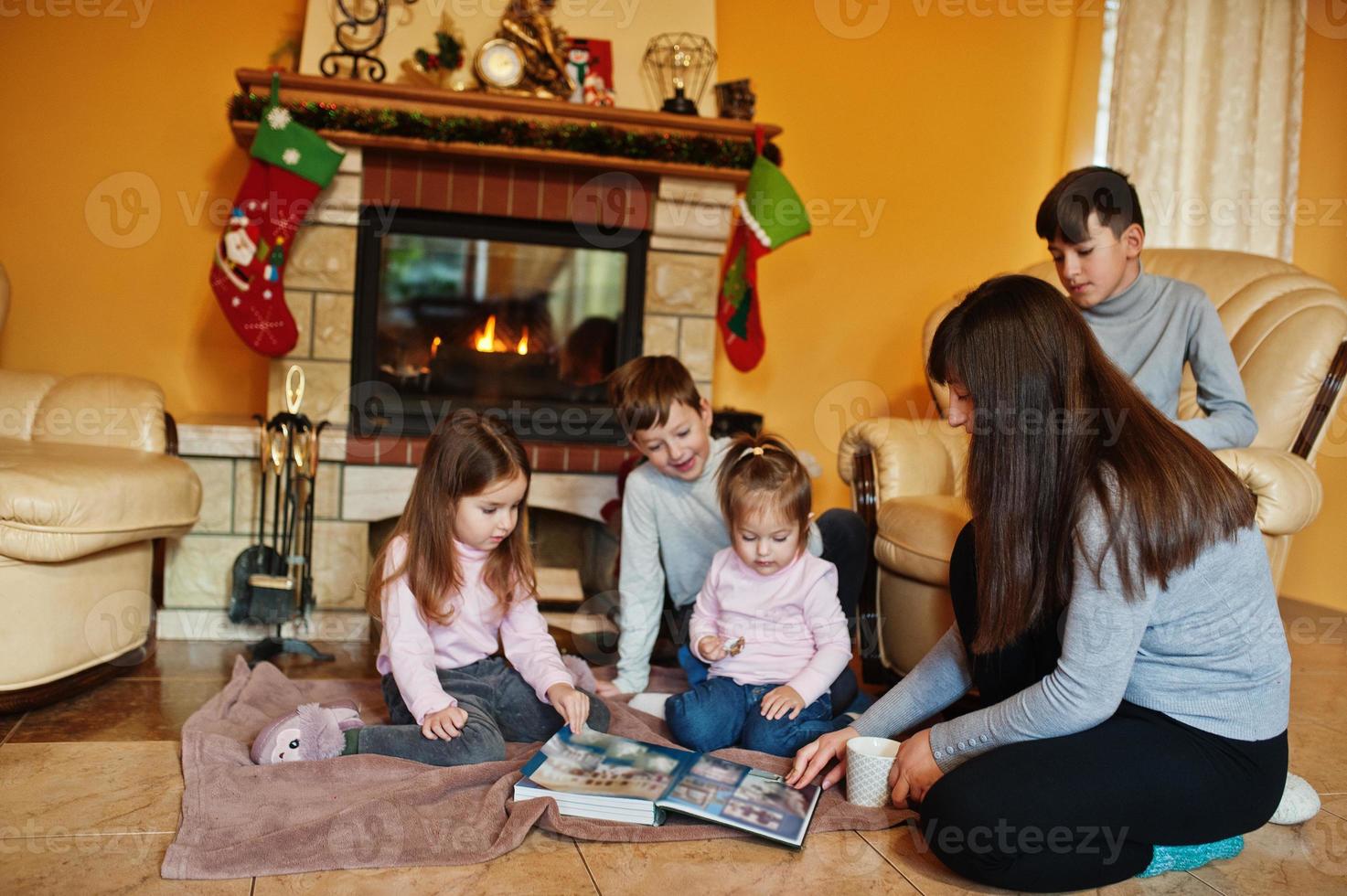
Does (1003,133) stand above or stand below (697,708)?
above

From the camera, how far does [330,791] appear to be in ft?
5.38

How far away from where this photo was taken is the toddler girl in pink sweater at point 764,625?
6.21 ft

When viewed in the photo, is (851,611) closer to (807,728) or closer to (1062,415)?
(807,728)

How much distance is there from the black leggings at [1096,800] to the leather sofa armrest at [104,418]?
184 centimetres

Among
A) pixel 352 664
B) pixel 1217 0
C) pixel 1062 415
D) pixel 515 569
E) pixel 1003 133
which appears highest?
pixel 1217 0


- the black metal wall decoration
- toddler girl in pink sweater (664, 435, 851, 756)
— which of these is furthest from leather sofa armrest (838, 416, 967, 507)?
the black metal wall decoration

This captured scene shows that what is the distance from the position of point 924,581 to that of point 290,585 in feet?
4.57

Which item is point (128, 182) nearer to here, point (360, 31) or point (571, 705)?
point (360, 31)

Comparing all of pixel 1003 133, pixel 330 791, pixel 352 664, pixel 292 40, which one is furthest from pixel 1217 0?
pixel 330 791

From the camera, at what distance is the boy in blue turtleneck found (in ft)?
7.08

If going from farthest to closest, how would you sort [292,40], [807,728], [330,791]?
[292,40], [807,728], [330,791]

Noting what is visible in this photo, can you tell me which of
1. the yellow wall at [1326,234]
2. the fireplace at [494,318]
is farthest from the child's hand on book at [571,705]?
the yellow wall at [1326,234]

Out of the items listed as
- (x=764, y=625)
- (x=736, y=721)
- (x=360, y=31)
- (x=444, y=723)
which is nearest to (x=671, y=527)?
(x=764, y=625)

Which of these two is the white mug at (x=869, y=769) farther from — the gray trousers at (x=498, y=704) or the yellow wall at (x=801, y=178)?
the yellow wall at (x=801, y=178)
